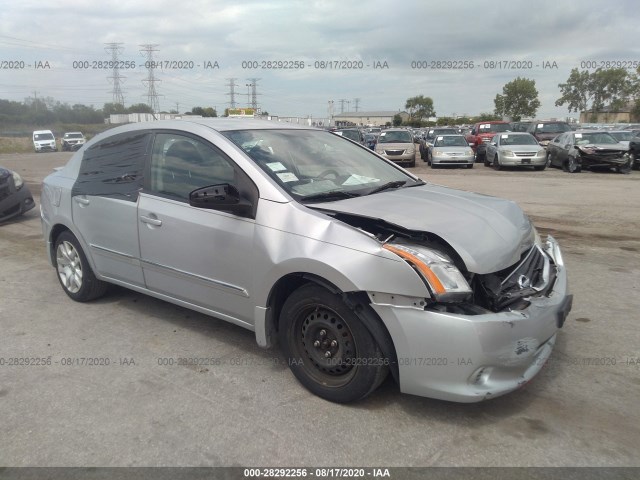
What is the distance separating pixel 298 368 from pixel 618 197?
36.7 ft

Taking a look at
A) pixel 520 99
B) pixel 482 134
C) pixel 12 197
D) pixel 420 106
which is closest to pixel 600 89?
pixel 520 99

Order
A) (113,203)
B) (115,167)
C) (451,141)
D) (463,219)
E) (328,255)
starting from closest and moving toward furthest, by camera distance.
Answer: (328,255), (463,219), (113,203), (115,167), (451,141)

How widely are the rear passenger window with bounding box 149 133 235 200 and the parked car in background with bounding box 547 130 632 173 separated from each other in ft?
57.1

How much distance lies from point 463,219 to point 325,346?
117cm

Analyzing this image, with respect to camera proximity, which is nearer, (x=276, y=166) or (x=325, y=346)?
(x=325, y=346)

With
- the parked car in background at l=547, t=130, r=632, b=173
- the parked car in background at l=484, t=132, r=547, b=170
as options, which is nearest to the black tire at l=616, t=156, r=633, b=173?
the parked car in background at l=547, t=130, r=632, b=173

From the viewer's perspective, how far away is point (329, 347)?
316 cm

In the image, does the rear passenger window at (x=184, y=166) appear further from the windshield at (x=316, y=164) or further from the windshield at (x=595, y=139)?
the windshield at (x=595, y=139)

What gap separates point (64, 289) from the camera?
5238 millimetres

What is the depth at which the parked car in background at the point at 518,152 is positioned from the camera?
1934 centimetres

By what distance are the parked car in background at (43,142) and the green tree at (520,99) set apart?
60.4 metres

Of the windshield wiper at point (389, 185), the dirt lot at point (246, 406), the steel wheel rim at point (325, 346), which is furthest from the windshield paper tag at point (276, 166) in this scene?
the dirt lot at point (246, 406)

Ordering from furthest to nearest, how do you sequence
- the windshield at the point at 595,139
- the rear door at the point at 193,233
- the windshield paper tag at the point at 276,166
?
the windshield at the point at 595,139
the windshield paper tag at the point at 276,166
the rear door at the point at 193,233

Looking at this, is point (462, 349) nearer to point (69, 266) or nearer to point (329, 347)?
point (329, 347)
